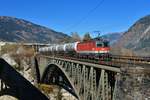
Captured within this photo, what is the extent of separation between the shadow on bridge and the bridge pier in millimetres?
61192

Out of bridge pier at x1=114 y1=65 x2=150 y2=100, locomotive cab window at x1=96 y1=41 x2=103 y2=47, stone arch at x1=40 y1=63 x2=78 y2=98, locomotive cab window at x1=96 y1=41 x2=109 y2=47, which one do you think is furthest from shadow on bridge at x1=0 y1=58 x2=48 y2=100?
bridge pier at x1=114 y1=65 x2=150 y2=100

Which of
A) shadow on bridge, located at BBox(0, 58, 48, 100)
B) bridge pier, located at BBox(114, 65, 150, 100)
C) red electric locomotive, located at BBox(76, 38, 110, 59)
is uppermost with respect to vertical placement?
red electric locomotive, located at BBox(76, 38, 110, 59)

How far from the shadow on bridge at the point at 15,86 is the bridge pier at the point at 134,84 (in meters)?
61.2

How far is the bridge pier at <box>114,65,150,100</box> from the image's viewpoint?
2583cm

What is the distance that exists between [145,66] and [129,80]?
1.65 metres

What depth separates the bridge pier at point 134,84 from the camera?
84.7ft

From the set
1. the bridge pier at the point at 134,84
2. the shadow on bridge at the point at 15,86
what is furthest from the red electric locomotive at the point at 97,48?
the shadow on bridge at the point at 15,86

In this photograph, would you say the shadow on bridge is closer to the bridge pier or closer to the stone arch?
the stone arch

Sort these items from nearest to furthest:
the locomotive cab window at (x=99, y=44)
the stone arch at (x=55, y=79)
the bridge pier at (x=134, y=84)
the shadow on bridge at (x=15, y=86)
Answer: the bridge pier at (x=134, y=84)
the locomotive cab window at (x=99, y=44)
the shadow on bridge at (x=15, y=86)
the stone arch at (x=55, y=79)

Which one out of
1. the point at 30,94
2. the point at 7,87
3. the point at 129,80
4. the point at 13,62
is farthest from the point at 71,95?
the point at 129,80

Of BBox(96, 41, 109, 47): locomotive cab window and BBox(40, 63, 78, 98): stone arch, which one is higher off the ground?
BBox(96, 41, 109, 47): locomotive cab window

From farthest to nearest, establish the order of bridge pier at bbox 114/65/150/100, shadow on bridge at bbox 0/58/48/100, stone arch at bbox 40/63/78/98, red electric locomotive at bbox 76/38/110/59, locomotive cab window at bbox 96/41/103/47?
stone arch at bbox 40/63/78/98, shadow on bridge at bbox 0/58/48/100, locomotive cab window at bbox 96/41/103/47, red electric locomotive at bbox 76/38/110/59, bridge pier at bbox 114/65/150/100

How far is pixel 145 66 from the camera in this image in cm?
2686

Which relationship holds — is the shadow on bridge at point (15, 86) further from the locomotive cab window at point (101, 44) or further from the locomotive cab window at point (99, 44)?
the locomotive cab window at point (99, 44)
